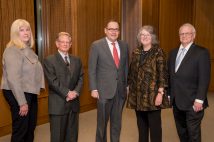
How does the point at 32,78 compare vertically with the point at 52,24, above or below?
below

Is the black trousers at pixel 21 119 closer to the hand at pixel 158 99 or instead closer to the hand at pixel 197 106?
the hand at pixel 158 99

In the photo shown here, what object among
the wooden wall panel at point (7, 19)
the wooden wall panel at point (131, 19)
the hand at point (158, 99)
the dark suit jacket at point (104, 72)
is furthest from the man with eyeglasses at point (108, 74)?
the wooden wall panel at point (131, 19)

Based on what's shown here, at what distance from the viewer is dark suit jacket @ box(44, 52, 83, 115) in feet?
9.09

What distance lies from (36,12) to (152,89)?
8.84ft

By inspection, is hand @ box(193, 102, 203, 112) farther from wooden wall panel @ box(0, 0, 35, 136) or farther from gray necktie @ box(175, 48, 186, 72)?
wooden wall panel @ box(0, 0, 35, 136)

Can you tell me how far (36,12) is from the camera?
4.65m

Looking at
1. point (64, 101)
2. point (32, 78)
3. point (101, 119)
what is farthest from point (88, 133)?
point (32, 78)

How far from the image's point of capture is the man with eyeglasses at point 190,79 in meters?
2.74

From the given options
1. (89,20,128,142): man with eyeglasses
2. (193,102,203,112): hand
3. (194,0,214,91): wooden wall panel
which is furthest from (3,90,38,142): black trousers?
(194,0,214,91): wooden wall panel

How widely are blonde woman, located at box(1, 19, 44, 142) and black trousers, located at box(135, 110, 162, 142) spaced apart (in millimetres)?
1156

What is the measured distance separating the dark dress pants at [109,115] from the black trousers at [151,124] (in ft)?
0.94

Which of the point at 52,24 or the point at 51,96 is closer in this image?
the point at 51,96

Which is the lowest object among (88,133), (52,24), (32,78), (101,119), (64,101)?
(88,133)

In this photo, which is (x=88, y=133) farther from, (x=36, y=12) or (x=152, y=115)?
(x=36, y=12)
